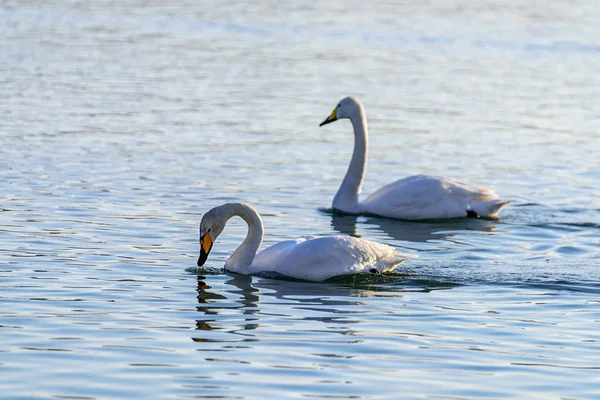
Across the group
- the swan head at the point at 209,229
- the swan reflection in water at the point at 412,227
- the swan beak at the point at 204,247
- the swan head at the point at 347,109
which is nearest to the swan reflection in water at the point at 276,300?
the swan beak at the point at 204,247

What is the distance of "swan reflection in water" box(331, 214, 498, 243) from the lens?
13.8 metres

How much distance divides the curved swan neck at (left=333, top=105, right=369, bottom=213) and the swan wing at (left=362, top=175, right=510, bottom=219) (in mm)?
427

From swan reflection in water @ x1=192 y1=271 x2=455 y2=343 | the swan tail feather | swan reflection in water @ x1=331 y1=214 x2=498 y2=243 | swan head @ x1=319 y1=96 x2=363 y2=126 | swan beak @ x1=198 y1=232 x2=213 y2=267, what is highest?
swan head @ x1=319 y1=96 x2=363 y2=126

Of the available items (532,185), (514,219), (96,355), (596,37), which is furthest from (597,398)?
(596,37)

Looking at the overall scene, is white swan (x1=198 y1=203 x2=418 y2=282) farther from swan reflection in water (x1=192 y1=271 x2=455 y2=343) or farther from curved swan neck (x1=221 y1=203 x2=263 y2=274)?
swan reflection in water (x1=192 y1=271 x2=455 y2=343)

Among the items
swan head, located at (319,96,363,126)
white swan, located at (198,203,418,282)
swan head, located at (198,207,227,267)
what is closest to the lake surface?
white swan, located at (198,203,418,282)

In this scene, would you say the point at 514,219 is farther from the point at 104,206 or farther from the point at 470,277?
the point at 104,206

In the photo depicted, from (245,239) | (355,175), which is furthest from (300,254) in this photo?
(355,175)

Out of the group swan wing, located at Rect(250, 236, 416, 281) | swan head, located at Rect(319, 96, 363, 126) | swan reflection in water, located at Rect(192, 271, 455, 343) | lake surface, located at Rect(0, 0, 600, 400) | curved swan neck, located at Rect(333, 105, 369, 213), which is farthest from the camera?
swan head, located at Rect(319, 96, 363, 126)

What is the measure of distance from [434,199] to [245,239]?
3.99 m

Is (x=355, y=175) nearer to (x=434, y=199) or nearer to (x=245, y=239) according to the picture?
(x=434, y=199)

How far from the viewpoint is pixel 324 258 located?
35.6ft

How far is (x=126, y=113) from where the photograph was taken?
2030 cm

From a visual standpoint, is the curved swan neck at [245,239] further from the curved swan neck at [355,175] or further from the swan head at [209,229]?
the curved swan neck at [355,175]
